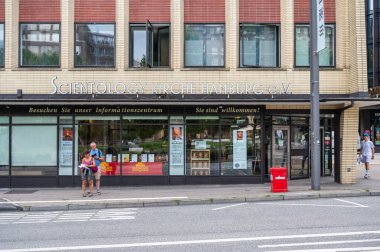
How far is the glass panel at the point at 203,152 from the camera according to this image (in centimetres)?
1922

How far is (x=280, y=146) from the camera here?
20.5 meters

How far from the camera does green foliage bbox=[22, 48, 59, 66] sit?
62.5 ft

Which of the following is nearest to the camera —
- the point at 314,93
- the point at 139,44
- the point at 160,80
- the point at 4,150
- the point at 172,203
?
the point at 172,203

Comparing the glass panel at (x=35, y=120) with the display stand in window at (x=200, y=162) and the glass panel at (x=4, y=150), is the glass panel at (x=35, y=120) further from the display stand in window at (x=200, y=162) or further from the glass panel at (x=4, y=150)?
the display stand in window at (x=200, y=162)

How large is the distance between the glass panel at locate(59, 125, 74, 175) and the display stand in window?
441cm

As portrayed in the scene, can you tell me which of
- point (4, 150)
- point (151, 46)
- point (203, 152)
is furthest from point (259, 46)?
point (4, 150)

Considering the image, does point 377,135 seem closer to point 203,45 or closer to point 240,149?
point 240,149

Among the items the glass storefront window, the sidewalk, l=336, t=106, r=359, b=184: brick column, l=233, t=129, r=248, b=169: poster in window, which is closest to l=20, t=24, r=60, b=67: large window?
the glass storefront window

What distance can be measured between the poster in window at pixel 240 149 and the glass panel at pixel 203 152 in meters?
0.67

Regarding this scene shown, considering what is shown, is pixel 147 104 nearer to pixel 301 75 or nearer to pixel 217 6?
pixel 217 6

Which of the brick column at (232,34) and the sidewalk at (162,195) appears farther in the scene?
the brick column at (232,34)

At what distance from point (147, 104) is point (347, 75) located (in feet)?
23.9

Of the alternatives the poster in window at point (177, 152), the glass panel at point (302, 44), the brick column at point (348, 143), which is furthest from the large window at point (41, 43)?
the brick column at point (348, 143)

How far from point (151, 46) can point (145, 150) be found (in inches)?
149
